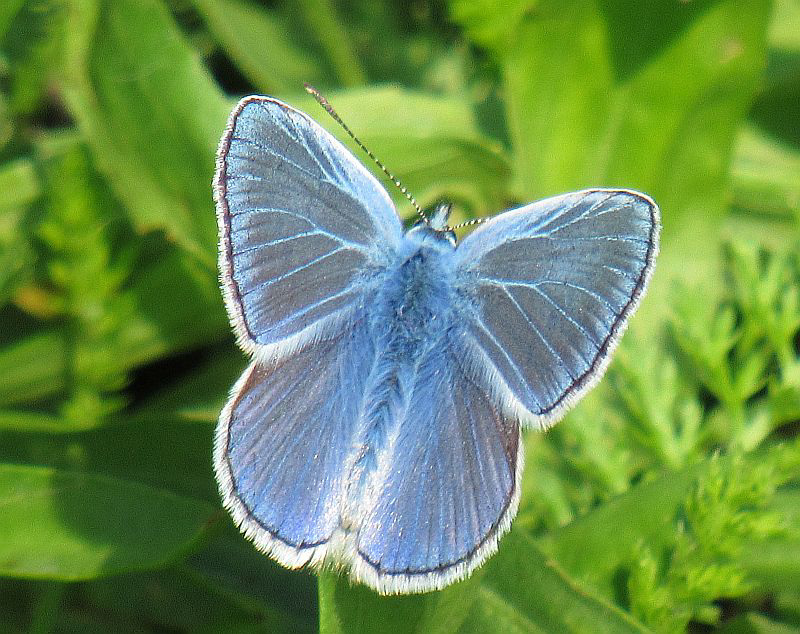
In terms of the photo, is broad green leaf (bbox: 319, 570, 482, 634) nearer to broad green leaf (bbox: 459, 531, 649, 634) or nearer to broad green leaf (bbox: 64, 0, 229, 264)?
broad green leaf (bbox: 459, 531, 649, 634)

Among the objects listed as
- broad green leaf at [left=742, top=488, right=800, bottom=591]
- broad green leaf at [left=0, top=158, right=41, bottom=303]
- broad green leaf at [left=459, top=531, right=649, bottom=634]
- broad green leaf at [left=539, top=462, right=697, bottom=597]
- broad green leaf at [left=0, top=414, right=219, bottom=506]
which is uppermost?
broad green leaf at [left=0, top=158, right=41, bottom=303]

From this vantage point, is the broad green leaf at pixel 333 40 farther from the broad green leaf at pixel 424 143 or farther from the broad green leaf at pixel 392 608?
the broad green leaf at pixel 392 608

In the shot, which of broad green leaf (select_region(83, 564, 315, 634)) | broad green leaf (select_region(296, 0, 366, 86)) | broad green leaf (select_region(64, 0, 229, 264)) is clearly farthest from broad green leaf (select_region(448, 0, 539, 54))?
broad green leaf (select_region(83, 564, 315, 634))

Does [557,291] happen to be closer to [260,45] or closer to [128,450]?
[128,450]

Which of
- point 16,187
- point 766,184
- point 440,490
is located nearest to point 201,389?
point 16,187

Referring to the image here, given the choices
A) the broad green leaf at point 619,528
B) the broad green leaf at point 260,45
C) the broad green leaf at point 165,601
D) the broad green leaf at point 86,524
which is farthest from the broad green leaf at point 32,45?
the broad green leaf at point 619,528

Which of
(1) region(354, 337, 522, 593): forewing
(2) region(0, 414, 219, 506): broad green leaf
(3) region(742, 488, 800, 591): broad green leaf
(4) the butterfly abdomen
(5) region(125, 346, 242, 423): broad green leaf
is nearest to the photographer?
(1) region(354, 337, 522, 593): forewing
